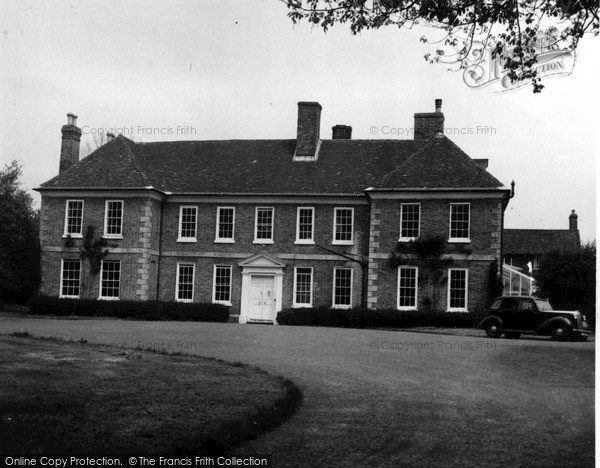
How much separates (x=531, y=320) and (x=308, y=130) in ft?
50.9

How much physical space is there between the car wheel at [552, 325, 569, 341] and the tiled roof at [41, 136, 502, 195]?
9.11m

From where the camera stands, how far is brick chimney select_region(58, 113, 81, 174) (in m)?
37.3

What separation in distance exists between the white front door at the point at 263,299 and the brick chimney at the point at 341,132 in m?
9.39

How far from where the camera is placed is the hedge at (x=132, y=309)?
105 feet

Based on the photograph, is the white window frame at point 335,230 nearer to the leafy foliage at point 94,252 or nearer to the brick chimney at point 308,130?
the brick chimney at point 308,130

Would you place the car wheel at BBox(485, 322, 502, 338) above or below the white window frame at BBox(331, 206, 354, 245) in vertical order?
below

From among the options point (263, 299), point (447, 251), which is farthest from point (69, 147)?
point (447, 251)

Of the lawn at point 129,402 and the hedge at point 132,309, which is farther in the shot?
the hedge at point 132,309

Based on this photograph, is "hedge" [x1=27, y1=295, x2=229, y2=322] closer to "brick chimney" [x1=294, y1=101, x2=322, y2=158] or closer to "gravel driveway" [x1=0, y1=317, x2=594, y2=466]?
"brick chimney" [x1=294, y1=101, x2=322, y2=158]

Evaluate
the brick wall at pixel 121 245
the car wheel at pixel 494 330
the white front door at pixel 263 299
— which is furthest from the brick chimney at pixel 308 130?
the car wheel at pixel 494 330

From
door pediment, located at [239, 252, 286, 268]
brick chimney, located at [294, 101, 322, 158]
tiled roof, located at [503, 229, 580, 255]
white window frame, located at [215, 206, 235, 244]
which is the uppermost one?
brick chimney, located at [294, 101, 322, 158]

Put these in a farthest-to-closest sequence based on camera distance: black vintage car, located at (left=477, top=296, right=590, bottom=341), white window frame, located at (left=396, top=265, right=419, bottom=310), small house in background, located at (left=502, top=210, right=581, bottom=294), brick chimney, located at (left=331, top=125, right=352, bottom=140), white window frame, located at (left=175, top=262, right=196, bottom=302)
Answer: small house in background, located at (left=502, top=210, right=581, bottom=294) < brick chimney, located at (left=331, top=125, right=352, bottom=140) < white window frame, located at (left=175, top=262, right=196, bottom=302) < white window frame, located at (left=396, top=265, right=419, bottom=310) < black vintage car, located at (left=477, top=296, right=590, bottom=341)

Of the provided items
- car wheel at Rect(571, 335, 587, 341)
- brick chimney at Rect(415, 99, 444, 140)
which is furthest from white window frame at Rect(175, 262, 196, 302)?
car wheel at Rect(571, 335, 587, 341)

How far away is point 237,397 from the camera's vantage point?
1038 centimetres
